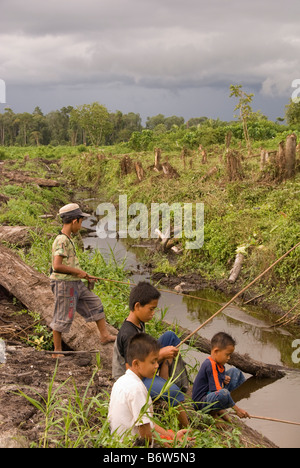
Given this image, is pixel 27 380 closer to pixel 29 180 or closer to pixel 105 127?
pixel 29 180

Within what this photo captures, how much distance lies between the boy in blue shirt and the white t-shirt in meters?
0.92

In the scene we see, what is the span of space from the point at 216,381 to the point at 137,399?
1141mm

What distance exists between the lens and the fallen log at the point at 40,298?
4.67 metres

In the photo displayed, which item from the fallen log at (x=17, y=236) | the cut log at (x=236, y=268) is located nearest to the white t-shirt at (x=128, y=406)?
the cut log at (x=236, y=268)

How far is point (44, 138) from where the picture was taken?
66875 mm

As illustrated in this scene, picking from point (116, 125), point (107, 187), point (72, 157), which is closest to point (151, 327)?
point (107, 187)

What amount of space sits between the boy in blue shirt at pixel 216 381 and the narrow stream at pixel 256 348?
105cm

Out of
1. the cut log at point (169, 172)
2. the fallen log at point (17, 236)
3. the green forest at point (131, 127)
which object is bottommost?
the fallen log at point (17, 236)

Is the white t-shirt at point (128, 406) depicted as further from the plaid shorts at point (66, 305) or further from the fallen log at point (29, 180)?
the fallen log at point (29, 180)

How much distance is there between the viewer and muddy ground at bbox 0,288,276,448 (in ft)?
10.1

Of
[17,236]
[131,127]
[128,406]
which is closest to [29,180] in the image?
[17,236]

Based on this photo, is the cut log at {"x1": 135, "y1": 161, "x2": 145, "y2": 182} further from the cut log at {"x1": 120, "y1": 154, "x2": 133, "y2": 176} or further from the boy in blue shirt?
the boy in blue shirt

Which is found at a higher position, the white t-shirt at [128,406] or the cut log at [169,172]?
the cut log at [169,172]

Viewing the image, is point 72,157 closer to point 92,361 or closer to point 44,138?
point 92,361
